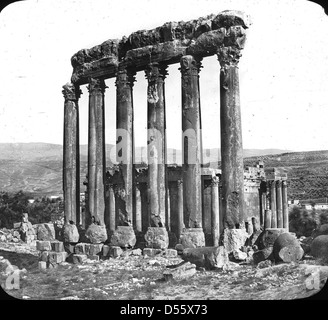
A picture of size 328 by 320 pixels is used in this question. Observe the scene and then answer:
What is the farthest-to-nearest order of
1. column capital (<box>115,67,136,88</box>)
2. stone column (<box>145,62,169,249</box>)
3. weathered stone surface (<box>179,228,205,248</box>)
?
column capital (<box>115,67,136,88</box>) < stone column (<box>145,62,169,249</box>) < weathered stone surface (<box>179,228,205,248</box>)

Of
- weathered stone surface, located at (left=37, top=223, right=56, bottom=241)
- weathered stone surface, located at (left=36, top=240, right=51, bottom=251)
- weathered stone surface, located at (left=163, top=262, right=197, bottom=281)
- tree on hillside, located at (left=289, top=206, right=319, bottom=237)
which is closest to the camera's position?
weathered stone surface, located at (left=163, top=262, right=197, bottom=281)

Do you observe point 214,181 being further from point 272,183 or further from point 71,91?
point 71,91

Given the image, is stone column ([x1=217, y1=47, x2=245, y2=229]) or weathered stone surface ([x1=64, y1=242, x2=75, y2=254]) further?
weathered stone surface ([x1=64, y1=242, x2=75, y2=254])

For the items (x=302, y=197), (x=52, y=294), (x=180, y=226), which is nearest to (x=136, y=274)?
(x=52, y=294)

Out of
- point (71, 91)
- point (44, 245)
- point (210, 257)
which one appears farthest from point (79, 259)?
point (71, 91)

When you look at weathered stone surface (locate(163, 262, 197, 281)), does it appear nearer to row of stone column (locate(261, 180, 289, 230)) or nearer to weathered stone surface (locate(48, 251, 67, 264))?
weathered stone surface (locate(48, 251, 67, 264))

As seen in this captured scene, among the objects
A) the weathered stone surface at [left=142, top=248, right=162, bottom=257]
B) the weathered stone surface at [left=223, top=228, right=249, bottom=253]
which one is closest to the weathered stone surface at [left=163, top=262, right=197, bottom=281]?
the weathered stone surface at [left=223, top=228, right=249, bottom=253]

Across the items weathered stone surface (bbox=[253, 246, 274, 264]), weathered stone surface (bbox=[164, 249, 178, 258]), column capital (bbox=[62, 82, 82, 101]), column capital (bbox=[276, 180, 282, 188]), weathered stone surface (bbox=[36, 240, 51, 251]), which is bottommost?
weathered stone surface (bbox=[36, 240, 51, 251])
